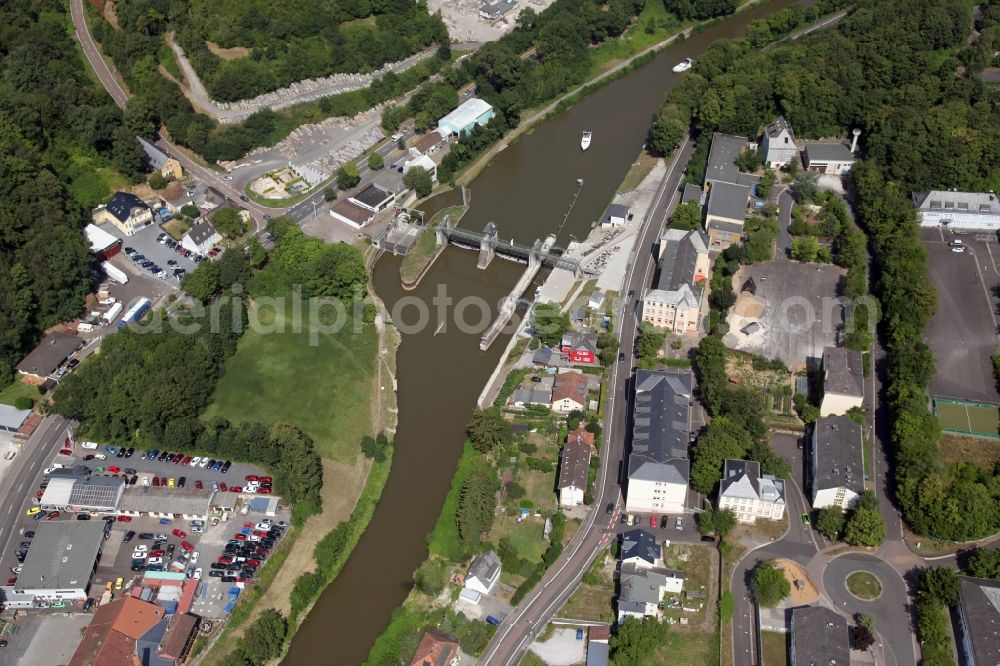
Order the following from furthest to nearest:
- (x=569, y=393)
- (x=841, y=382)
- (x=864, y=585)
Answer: (x=569, y=393) → (x=841, y=382) → (x=864, y=585)

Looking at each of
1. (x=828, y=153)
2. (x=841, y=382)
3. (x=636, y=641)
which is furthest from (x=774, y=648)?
(x=828, y=153)

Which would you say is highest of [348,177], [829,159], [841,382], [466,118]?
[466,118]

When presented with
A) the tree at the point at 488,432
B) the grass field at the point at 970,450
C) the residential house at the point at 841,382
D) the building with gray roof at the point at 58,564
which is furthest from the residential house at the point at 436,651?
the grass field at the point at 970,450

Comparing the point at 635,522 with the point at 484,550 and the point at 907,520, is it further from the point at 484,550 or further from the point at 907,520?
the point at 907,520

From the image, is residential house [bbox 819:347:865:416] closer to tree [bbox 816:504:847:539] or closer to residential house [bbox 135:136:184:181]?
tree [bbox 816:504:847:539]

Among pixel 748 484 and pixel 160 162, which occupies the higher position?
pixel 160 162

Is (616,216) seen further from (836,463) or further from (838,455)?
(836,463)

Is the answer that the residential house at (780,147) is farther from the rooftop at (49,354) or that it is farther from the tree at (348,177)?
the rooftop at (49,354)
